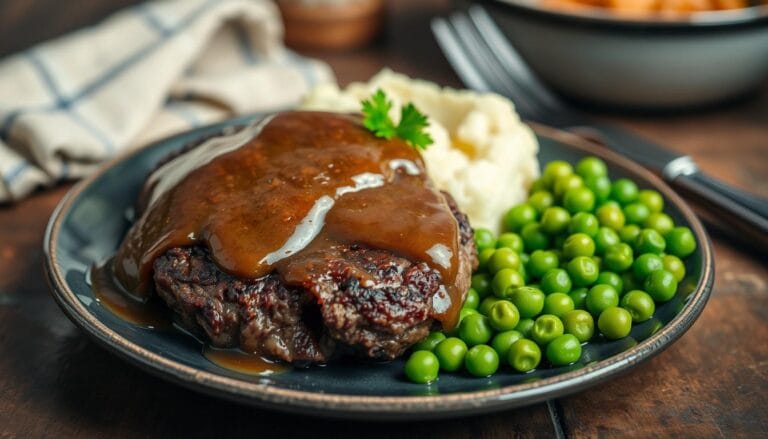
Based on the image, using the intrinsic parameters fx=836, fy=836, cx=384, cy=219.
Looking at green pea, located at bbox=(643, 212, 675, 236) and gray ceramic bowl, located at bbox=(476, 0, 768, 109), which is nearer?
green pea, located at bbox=(643, 212, 675, 236)

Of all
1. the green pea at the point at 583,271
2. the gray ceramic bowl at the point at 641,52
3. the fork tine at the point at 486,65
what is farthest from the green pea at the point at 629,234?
the gray ceramic bowl at the point at 641,52

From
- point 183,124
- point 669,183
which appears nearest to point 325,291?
point 669,183

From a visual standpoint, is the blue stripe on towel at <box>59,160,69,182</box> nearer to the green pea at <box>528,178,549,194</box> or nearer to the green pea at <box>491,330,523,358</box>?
the green pea at <box>528,178,549,194</box>

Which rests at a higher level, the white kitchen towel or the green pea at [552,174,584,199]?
the green pea at [552,174,584,199]

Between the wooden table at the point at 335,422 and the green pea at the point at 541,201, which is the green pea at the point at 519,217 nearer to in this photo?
the green pea at the point at 541,201

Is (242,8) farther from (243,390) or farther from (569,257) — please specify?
(243,390)

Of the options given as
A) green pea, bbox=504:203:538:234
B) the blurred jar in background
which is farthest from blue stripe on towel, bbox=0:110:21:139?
green pea, bbox=504:203:538:234

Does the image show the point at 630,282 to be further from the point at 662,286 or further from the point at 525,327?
the point at 525,327
